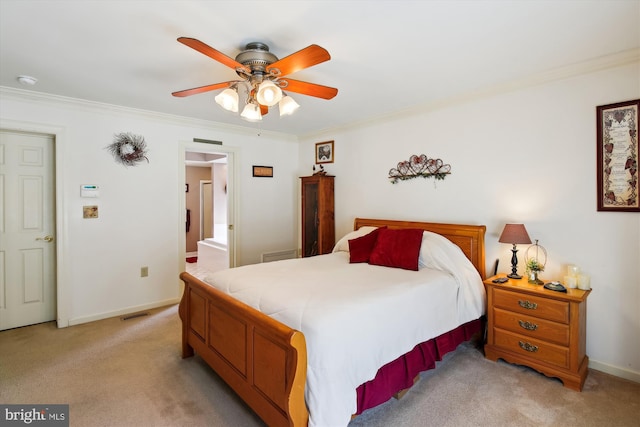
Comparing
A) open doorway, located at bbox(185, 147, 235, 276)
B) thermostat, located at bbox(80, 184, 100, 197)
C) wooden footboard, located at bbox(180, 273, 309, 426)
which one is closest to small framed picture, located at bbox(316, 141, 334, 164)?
open doorway, located at bbox(185, 147, 235, 276)

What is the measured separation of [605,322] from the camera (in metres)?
2.41

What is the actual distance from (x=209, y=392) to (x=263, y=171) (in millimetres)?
3179

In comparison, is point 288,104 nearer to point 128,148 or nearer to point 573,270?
point 128,148

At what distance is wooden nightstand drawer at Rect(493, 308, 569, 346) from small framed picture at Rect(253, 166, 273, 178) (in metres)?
3.44

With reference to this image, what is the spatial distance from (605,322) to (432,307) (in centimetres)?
139

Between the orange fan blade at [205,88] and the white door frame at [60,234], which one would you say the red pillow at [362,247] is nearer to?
the orange fan blade at [205,88]

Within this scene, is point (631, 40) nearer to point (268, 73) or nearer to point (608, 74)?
point (608, 74)

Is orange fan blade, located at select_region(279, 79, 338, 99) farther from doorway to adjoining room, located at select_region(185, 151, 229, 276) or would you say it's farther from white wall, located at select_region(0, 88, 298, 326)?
doorway to adjoining room, located at select_region(185, 151, 229, 276)

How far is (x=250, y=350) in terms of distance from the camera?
183cm

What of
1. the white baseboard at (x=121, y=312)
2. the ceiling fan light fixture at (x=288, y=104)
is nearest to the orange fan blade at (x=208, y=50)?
the ceiling fan light fixture at (x=288, y=104)

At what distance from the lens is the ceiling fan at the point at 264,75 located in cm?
179

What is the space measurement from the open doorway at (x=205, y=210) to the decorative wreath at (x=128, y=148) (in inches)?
82.8

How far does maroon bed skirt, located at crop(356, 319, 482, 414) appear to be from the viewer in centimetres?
182

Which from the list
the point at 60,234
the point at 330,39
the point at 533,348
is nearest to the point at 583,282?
the point at 533,348
